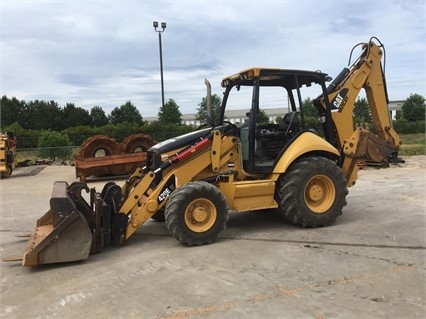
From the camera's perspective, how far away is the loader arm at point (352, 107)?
759 cm

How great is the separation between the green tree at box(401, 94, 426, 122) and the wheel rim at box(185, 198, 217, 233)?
70.0 metres

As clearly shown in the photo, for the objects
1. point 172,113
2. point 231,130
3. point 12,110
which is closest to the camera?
point 231,130

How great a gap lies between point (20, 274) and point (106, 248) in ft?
4.16

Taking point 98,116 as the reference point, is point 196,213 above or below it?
below

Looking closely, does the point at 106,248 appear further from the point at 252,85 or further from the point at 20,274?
the point at 252,85

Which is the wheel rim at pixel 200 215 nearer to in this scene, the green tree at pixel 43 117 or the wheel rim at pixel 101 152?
the wheel rim at pixel 101 152

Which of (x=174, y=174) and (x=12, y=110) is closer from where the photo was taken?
(x=174, y=174)

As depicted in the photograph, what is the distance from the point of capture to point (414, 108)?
69500 mm

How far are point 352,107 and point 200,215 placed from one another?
145 inches

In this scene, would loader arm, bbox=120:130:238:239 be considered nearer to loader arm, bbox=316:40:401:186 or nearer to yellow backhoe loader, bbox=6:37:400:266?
yellow backhoe loader, bbox=6:37:400:266

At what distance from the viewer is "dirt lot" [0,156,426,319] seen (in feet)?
13.6

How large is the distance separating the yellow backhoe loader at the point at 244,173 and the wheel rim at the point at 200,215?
15 millimetres

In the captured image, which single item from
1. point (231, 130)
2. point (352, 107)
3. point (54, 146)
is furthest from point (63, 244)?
point (54, 146)

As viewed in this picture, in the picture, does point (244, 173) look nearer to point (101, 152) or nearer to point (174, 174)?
point (174, 174)
